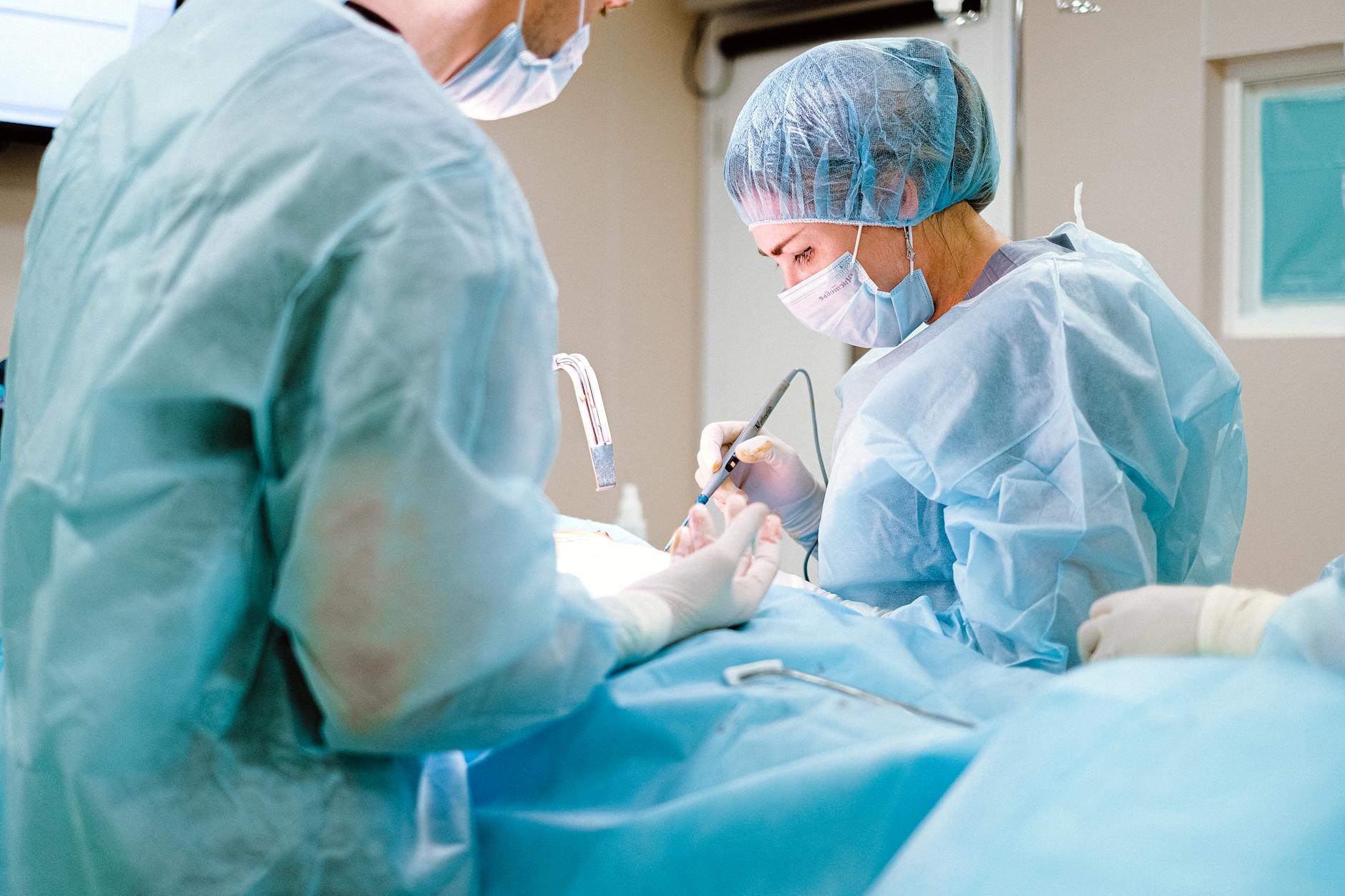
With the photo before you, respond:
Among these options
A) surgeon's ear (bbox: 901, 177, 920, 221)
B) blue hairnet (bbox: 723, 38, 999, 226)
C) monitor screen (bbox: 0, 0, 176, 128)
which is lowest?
surgeon's ear (bbox: 901, 177, 920, 221)

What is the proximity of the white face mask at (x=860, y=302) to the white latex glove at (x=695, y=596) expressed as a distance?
0.61m

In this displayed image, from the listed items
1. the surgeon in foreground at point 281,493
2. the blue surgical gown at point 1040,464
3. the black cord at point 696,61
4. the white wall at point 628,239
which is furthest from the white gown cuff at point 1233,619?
the black cord at point 696,61

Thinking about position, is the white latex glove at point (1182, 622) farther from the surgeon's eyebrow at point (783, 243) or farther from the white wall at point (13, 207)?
the white wall at point (13, 207)

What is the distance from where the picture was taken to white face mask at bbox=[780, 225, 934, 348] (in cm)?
174

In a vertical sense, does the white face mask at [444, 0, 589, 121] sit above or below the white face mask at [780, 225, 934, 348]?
above

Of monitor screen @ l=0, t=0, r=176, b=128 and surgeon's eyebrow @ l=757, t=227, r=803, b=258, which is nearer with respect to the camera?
surgeon's eyebrow @ l=757, t=227, r=803, b=258

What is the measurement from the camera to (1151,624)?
105 centimetres

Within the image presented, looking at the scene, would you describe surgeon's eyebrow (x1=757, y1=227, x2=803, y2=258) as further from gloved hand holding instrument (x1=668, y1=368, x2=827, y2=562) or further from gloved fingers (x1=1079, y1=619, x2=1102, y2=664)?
gloved fingers (x1=1079, y1=619, x2=1102, y2=664)

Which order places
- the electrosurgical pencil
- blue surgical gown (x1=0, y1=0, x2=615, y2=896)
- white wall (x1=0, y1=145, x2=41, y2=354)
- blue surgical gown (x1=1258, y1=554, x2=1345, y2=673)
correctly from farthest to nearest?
white wall (x1=0, y1=145, x2=41, y2=354) < the electrosurgical pencil < blue surgical gown (x1=1258, y1=554, x2=1345, y2=673) < blue surgical gown (x1=0, y1=0, x2=615, y2=896)

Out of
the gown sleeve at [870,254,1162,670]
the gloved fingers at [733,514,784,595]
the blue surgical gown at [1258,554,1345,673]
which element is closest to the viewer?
the blue surgical gown at [1258,554,1345,673]

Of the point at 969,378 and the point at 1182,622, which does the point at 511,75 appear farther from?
the point at 1182,622

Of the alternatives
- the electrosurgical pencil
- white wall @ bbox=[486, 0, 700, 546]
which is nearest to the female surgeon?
the electrosurgical pencil

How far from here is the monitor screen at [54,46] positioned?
6.86 ft

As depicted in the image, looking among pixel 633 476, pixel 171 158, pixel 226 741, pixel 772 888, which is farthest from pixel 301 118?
pixel 633 476
